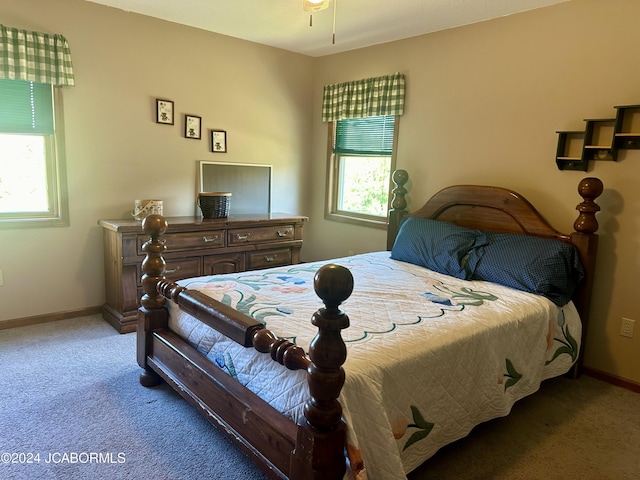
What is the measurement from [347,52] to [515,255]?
2729 mm

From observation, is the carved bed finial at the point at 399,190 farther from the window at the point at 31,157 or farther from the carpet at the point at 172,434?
the window at the point at 31,157

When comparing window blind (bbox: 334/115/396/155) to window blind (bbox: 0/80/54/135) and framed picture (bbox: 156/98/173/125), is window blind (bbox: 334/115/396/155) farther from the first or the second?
window blind (bbox: 0/80/54/135)

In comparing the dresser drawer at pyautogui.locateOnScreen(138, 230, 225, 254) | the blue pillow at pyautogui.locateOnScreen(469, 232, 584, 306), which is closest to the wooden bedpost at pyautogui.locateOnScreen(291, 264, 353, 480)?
the blue pillow at pyautogui.locateOnScreen(469, 232, 584, 306)

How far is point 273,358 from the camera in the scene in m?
1.62

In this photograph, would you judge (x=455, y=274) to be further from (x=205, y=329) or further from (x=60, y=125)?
(x=60, y=125)

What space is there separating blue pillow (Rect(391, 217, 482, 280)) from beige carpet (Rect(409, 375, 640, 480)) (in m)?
0.91

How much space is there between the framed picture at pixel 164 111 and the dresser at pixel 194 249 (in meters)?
0.85

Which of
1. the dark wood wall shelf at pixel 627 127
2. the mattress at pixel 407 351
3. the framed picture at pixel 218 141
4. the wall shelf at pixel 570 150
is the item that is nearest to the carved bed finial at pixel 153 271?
the mattress at pixel 407 351

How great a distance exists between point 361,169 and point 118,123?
2265 mm

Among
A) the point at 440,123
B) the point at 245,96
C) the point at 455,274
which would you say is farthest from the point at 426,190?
the point at 245,96

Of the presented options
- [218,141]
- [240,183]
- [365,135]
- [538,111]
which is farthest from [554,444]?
[218,141]

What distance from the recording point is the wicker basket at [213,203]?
385 centimetres

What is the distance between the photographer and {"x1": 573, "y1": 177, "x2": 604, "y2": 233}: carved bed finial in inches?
107

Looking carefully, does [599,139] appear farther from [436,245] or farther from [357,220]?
[357,220]
